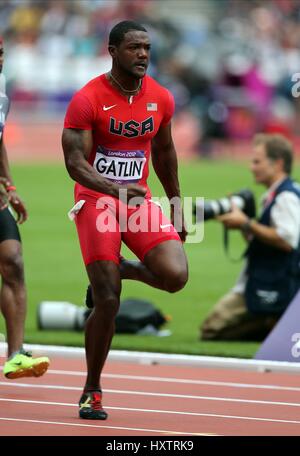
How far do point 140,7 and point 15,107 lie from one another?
15.8 feet

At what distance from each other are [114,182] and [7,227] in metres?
1.13

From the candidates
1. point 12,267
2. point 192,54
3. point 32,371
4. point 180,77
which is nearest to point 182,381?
point 32,371

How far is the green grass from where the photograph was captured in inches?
440

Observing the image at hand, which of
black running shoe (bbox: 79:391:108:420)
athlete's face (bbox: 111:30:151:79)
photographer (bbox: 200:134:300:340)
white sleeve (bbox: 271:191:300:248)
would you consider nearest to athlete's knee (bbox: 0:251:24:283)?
black running shoe (bbox: 79:391:108:420)

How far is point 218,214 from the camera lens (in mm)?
11180

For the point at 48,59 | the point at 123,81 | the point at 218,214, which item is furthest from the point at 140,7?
the point at 123,81

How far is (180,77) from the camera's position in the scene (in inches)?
1300

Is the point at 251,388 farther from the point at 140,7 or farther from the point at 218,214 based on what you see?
the point at 140,7

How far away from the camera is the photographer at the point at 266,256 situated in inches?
436

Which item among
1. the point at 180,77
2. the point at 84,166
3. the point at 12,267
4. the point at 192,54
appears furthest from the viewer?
the point at 192,54

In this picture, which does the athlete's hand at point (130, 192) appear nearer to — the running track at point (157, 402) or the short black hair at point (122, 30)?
the short black hair at point (122, 30)

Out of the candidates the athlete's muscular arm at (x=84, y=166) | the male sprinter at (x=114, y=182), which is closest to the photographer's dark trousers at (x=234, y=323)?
the male sprinter at (x=114, y=182)

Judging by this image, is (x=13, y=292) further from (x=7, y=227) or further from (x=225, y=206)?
(x=225, y=206)
